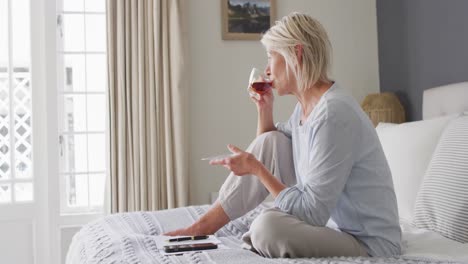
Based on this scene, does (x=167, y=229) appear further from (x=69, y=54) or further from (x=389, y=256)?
(x=69, y=54)

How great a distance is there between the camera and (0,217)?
11.5ft

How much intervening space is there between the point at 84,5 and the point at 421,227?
100 inches

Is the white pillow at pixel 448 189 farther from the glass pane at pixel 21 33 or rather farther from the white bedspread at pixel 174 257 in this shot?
the glass pane at pixel 21 33

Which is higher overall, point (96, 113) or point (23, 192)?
point (96, 113)

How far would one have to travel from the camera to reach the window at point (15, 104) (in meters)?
3.53

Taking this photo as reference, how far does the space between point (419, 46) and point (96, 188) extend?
7.12ft

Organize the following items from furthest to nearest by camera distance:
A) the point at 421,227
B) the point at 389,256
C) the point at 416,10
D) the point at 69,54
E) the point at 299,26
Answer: the point at 69,54 < the point at 416,10 < the point at 421,227 < the point at 299,26 < the point at 389,256

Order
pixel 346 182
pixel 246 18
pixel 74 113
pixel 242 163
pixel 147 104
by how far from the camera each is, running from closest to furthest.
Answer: pixel 346 182 → pixel 242 163 → pixel 147 104 → pixel 74 113 → pixel 246 18

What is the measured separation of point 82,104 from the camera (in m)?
3.63

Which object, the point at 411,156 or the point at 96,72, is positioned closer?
the point at 411,156

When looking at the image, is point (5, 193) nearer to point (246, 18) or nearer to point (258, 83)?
point (246, 18)

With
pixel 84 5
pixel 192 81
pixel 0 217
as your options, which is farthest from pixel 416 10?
pixel 0 217

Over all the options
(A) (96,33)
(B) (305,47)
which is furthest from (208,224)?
(A) (96,33)

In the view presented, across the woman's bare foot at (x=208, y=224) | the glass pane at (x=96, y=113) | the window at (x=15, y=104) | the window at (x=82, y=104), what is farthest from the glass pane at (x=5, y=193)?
the woman's bare foot at (x=208, y=224)
